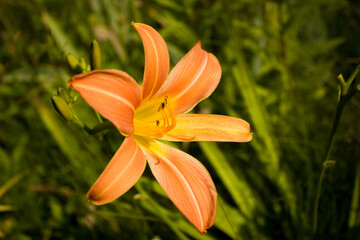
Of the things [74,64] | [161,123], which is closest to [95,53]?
[74,64]

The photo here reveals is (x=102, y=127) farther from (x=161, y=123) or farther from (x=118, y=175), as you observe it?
(x=161, y=123)

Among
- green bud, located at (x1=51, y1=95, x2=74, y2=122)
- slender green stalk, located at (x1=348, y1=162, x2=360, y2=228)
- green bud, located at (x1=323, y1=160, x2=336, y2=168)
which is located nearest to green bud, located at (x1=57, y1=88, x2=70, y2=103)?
green bud, located at (x1=51, y1=95, x2=74, y2=122)

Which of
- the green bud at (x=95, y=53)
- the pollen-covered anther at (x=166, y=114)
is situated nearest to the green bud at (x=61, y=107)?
the green bud at (x=95, y=53)

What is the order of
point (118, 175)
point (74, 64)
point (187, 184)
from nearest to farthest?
point (118, 175), point (187, 184), point (74, 64)

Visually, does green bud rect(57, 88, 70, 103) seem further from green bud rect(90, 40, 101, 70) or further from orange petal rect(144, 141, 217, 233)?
orange petal rect(144, 141, 217, 233)

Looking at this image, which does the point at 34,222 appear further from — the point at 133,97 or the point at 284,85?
the point at 284,85

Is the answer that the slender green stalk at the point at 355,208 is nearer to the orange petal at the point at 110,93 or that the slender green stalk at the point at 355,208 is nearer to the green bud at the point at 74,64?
the orange petal at the point at 110,93

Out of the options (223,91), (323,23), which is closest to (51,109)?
(223,91)

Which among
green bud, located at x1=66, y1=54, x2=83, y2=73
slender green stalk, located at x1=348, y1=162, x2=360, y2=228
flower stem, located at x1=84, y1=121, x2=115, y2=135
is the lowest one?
slender green stalk, located at x1=348, y1=162, x2=360, y2=228
